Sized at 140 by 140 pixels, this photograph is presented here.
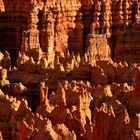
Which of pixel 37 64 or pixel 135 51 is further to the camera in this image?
pixel 135 51

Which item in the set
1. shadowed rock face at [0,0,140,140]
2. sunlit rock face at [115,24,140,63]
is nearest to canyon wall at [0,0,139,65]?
shadowed rock face at [0,0,140,140]

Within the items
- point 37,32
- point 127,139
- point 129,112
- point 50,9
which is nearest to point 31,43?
point 37,32

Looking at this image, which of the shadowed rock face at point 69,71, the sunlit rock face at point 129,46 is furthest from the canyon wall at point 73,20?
the sunlit rock face at point 129,46

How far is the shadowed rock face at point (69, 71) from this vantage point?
50.0ft

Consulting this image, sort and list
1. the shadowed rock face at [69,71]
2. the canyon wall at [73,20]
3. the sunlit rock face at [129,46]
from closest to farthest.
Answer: the shadowed rock face at [69,71] → the sunlit rock face at [129,46] → the canyon wall at [73,20]

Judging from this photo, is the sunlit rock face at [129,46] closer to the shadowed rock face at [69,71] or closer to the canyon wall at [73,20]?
the shadowed rock face at [69,71]

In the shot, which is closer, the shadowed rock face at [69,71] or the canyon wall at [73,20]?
the shadowed rock face at [69,71]

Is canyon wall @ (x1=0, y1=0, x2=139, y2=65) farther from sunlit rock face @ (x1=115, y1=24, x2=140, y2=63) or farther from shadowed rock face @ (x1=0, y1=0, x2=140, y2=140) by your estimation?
sunlit rock face @ (x1=115, y1=24, x2=140, y2=63)

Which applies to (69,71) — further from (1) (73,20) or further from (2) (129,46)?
(1) (73,20)

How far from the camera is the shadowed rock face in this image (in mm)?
15234

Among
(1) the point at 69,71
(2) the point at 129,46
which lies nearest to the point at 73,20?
(2) the point at 129,46

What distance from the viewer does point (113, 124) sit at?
1445 cm

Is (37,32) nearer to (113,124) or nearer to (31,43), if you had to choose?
(31,43)

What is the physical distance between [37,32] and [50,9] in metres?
2.24
